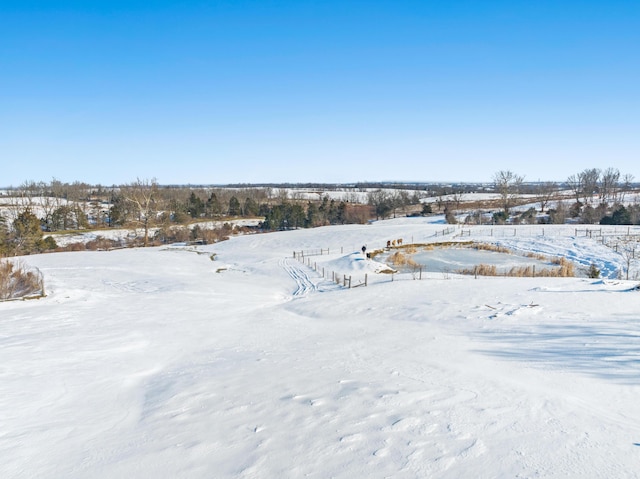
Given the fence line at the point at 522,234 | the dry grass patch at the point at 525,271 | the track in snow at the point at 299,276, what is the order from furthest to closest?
the fence line at the point at 522,234 → the dry grass patch at the point at 525,271 → the track in snow at the point at 299,276

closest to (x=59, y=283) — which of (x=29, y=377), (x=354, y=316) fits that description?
(x=29, y=377)

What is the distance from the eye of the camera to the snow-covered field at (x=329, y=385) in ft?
14.2

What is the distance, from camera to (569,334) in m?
9.68

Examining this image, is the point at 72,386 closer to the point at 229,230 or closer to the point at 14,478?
the point at 14,478

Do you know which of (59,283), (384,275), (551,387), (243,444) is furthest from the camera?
(384,275)

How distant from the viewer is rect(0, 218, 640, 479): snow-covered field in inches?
170

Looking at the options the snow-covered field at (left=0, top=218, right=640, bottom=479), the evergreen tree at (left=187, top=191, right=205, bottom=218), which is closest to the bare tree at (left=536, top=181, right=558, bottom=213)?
the evergreen tree at (left=187, top=191, right=205, bottom=218)

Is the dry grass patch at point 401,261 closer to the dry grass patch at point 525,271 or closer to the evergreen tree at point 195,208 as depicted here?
the dry grass patch at point 525,271

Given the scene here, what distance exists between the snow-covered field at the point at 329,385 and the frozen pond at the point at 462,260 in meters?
9.60

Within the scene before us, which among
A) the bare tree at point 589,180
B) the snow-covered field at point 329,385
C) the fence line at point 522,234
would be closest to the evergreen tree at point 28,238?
the fence line at point 522,234

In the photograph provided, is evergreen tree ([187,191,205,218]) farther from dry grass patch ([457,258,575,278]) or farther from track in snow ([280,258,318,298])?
dry grass patch ([457,258,575,278])

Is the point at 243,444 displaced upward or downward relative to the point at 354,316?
upward

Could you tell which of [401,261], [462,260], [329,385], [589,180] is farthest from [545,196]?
[329,385]

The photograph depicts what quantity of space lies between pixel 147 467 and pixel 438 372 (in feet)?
16.9
